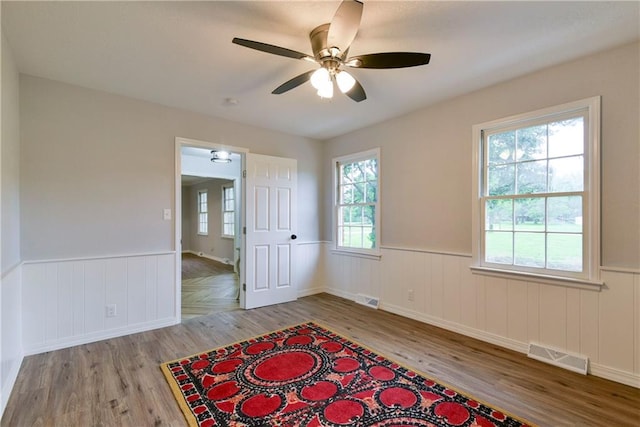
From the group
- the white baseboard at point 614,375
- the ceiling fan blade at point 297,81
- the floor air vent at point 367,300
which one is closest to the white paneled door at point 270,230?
the floor air vent at point 367,300

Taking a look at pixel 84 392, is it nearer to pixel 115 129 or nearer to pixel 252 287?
pixel 252 287

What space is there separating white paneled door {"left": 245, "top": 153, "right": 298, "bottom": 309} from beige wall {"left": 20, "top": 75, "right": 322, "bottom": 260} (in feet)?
2.99

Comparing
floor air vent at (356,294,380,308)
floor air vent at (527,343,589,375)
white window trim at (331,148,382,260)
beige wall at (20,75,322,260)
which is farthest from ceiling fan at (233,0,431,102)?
floor air vent at (356,294,380,308)

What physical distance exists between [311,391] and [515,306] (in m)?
2.05

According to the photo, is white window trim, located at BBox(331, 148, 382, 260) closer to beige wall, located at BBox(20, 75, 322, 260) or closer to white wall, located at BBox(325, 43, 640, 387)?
white wall, located at BBox(325, 43, 640, 387)

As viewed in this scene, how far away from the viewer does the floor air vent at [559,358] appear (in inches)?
92.8

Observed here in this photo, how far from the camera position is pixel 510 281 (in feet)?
9.18

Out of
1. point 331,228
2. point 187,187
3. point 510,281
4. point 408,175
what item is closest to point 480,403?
point 510,281

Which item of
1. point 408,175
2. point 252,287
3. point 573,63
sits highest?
point 573,63

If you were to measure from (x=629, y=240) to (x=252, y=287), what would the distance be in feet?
12.6

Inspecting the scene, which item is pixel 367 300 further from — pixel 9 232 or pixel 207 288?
pixel 9 232

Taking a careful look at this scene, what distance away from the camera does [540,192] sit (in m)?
2.66

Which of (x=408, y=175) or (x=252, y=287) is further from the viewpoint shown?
(x=252, y=287)

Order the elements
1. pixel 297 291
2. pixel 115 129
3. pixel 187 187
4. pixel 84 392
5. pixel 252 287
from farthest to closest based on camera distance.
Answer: pixel 187 187
pixel 297 291
pixel 252 287
pixel 115 129
pixel 84 392
